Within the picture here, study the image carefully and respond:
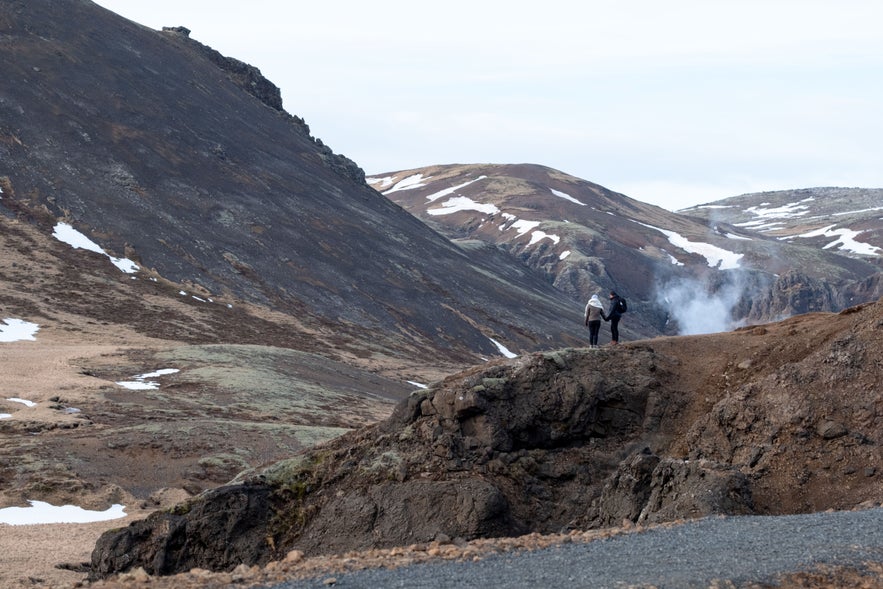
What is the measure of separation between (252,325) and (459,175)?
125 metres

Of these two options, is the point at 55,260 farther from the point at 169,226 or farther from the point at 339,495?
the point at 339,495

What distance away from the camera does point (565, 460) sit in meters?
18.5

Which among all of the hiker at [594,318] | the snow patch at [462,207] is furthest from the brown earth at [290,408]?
the snow patch at [462,207]

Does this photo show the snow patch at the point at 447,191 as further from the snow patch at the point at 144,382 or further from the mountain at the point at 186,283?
the snow patch at the point at 144,382

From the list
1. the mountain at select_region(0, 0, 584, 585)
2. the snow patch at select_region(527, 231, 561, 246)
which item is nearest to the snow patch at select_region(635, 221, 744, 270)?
the snow patch at select_region(527, 231, 561, 246)

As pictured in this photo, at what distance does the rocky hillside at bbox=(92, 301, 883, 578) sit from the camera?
16.1 meters

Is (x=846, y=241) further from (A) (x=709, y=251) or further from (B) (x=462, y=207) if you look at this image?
(B) (x=462, y=207)

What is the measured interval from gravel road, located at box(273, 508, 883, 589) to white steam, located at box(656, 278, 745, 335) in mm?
107081

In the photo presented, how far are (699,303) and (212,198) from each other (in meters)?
65.3

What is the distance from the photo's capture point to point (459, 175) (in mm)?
192000

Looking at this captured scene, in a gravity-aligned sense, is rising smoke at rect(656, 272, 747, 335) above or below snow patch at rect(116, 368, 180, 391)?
below

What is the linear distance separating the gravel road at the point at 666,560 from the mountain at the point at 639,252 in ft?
306

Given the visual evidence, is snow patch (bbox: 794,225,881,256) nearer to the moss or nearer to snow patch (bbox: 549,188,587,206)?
snow patch (bbox: 549,188,587,206)

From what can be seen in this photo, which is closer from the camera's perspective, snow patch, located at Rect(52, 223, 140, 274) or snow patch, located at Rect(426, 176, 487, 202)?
snow patch, located at Rect(52, 223, 140, 274)
